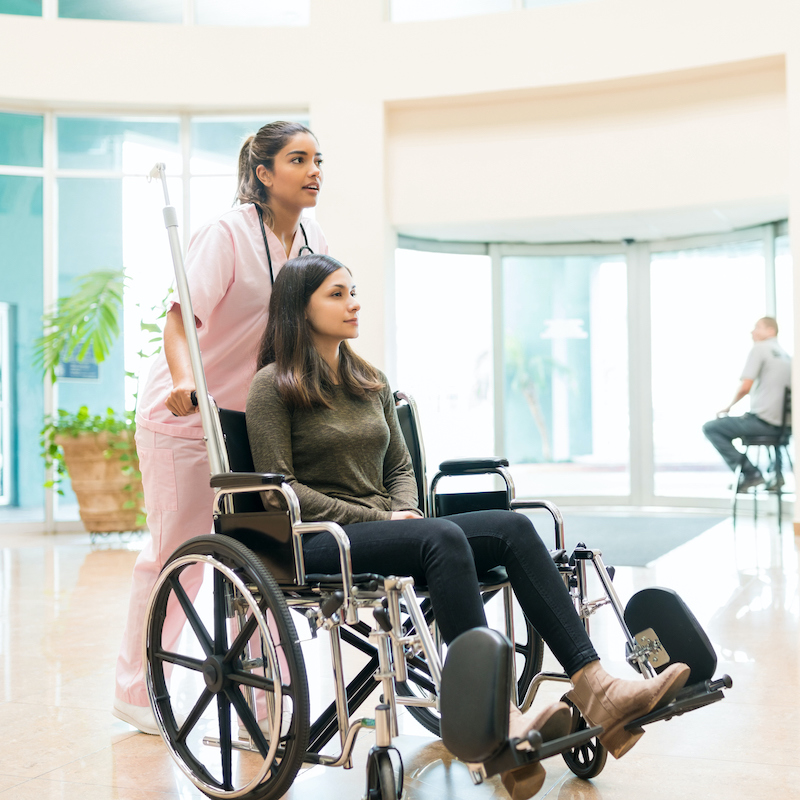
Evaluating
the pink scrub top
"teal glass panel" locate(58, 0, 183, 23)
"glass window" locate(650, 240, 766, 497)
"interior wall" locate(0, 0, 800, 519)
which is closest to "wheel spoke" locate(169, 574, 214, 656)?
the pink scrub top

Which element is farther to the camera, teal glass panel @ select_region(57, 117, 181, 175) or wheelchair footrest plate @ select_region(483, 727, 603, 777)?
teal glass panel @ select_region(57, 117, 181, 175)

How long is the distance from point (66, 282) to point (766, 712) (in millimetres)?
5812

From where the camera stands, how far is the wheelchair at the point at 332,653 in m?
1.35

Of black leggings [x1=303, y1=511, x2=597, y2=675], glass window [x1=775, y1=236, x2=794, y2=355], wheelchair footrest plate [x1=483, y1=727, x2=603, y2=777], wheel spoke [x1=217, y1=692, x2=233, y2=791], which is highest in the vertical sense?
glass window [x1=775, y1=236, x2=794, y2=355]

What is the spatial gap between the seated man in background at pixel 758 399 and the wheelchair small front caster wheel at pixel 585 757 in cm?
477

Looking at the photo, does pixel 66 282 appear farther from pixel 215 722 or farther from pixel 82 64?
pixel 215 722

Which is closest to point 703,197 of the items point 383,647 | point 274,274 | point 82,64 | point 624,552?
point 624,552

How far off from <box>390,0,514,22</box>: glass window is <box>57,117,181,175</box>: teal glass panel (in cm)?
182

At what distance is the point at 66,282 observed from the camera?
676 centimetres

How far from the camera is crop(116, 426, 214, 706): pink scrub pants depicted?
216cm

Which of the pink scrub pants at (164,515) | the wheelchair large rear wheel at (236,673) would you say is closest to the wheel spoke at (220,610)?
the wheelchair large rear wheel at (236,673)

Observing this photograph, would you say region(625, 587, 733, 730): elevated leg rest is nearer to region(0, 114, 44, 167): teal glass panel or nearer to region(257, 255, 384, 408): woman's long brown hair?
region(257, 255, 384, 408): woman's long brown hair

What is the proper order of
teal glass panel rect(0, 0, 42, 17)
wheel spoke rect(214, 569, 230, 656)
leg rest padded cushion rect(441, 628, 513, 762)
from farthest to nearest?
teal glass panel rect(0, 0, 42, 17), wheel spoke rect(214, 569, 230, 656), leg rest padded cushion rect(441, 628, 513, 762)

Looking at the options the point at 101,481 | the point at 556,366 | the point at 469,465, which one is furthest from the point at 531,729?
the point at 556,366
